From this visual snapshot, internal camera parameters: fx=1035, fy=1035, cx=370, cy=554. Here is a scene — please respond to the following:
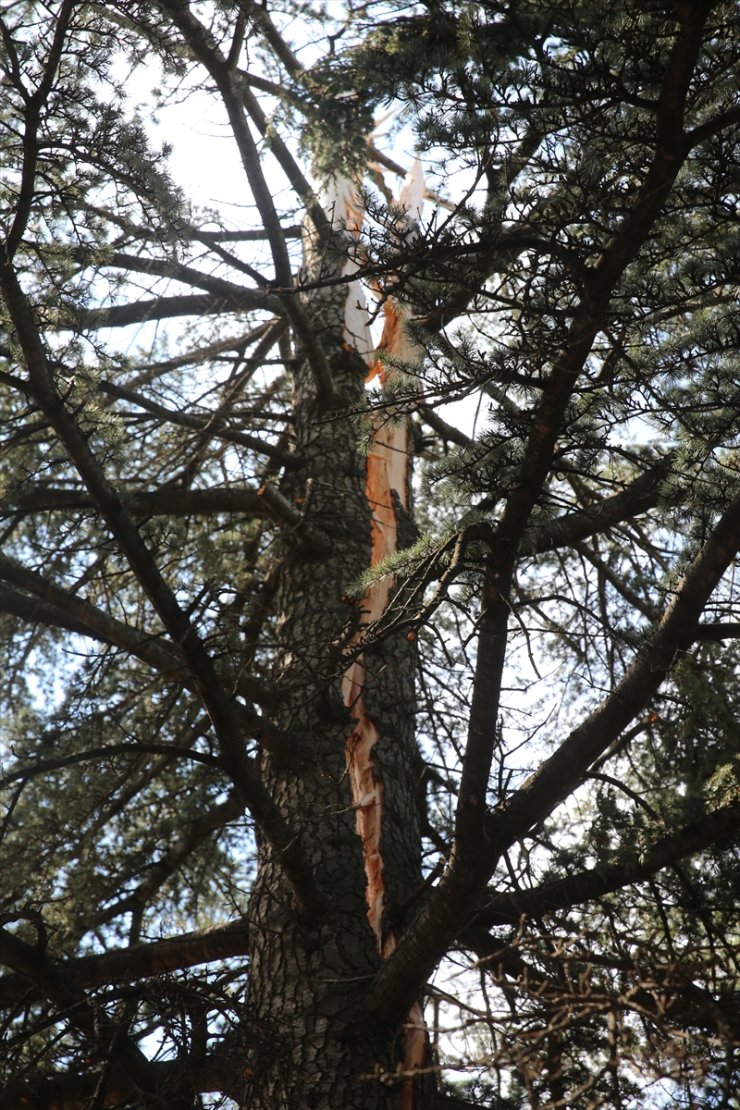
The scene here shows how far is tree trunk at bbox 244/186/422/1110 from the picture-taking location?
3297 mm

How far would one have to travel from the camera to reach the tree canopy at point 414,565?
257cm

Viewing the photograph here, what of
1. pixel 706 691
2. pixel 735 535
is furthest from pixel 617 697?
pixel 706 691

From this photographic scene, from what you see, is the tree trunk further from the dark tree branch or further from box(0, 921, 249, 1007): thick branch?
the dark tree branch

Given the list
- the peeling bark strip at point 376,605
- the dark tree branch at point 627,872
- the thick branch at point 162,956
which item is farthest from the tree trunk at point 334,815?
the dark tree branch at point 627,872

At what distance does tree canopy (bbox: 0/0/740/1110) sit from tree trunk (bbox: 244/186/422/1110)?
2cm

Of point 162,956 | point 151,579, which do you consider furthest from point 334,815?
point 151,579

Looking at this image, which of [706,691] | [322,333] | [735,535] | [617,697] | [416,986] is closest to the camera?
[735,535]

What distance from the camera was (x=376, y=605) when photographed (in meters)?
4.67

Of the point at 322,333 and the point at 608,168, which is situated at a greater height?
the point at 322,333

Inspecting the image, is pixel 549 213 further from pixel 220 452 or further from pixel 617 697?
pixel 220 452

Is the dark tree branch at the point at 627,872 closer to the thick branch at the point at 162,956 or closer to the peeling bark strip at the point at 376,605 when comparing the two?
the peeling bark strip at the point at 376,605

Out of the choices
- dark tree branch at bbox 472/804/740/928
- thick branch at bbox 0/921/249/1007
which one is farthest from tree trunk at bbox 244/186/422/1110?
dark tree branch at bbox 472/804/740/928

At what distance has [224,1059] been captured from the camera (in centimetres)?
341

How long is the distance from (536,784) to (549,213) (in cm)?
163
